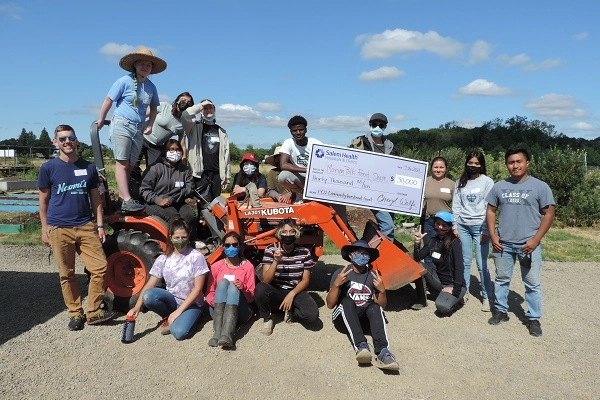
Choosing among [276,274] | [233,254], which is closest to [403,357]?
[276,274]

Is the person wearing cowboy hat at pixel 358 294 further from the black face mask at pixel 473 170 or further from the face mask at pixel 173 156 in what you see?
the face mask at pixel 173 156

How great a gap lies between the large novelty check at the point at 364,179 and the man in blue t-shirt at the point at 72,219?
226 centimetres

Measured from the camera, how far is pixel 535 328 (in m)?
5.08

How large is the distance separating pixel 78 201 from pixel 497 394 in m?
4.21

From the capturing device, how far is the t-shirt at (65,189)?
478cm

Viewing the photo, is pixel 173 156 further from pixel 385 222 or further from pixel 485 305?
pixel 485 305

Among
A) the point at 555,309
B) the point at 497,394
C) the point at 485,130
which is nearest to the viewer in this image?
the point at 497,394

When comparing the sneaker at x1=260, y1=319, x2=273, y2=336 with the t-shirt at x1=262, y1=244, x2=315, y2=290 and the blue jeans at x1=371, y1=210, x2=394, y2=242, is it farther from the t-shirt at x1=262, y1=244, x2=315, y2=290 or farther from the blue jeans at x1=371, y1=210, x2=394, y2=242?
the blue jeans at x1=371, y1=210, x2=394, y2=242

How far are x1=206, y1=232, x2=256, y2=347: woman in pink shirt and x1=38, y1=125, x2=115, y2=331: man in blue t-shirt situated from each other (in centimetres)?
117

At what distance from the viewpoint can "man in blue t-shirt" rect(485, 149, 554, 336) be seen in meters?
4.96

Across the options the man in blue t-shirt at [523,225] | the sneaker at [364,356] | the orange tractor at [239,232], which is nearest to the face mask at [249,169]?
the orange tractor at [239,232]

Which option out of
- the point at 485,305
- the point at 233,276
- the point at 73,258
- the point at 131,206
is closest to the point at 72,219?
the point at 73,258

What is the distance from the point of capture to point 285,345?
184 inches

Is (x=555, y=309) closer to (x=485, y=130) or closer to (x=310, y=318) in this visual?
(x=310, y=318)
